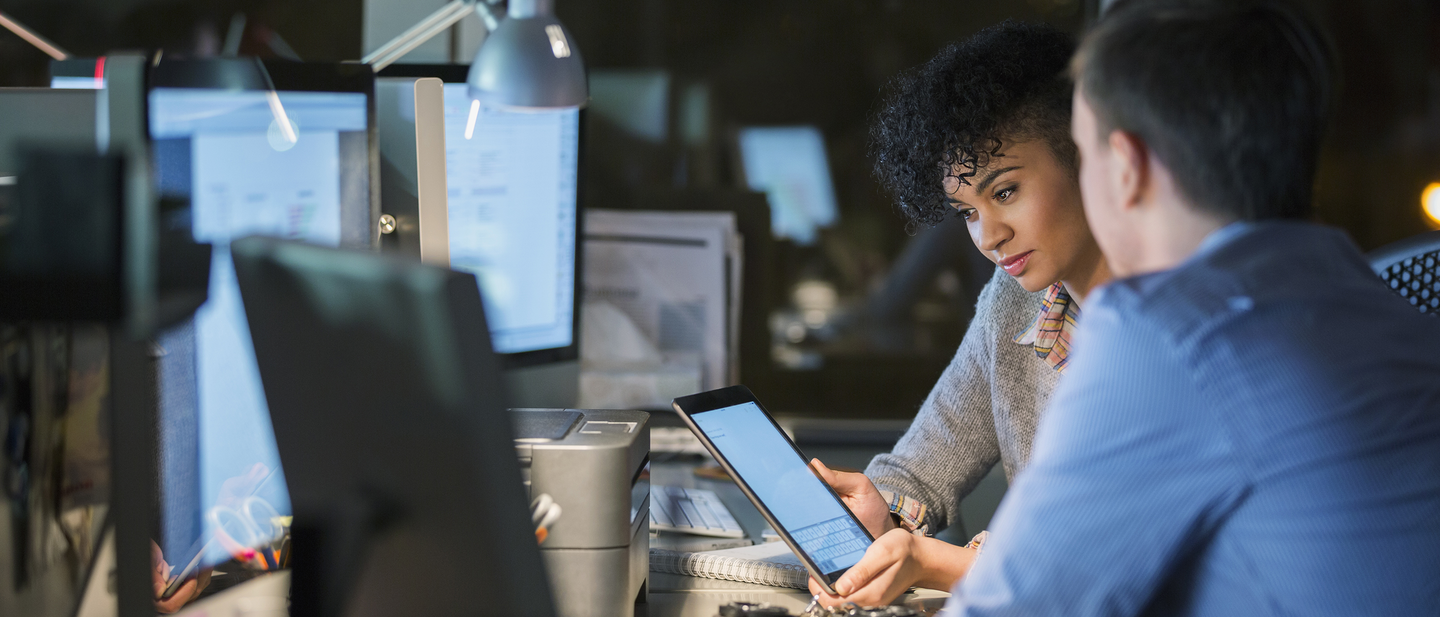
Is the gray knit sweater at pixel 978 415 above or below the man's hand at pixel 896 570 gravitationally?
above

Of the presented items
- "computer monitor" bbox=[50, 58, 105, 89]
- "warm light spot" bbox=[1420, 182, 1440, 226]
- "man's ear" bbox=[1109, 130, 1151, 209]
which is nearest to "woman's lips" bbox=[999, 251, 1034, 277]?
"man's ear" bbox=[1109, 130, 1151, 209]

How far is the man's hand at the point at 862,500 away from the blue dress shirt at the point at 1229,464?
0.53 meters

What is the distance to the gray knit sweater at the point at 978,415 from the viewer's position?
4.29 feet

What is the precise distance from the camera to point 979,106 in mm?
1149

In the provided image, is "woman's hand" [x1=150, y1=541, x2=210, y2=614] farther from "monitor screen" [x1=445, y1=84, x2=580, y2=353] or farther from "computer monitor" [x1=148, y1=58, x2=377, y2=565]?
"monitor screen" [x1=445, y1=84, x2=580, y2=353]

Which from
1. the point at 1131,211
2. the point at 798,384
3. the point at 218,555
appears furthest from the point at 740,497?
the point at 798,384

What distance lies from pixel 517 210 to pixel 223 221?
0.59 m

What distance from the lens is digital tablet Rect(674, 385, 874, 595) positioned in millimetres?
985

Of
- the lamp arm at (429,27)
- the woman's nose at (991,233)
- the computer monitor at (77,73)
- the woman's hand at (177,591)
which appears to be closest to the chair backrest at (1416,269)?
the woman's nose at (991,233)

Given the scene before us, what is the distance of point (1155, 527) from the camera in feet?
Answer: 1.87

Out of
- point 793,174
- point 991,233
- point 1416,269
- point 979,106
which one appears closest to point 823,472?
point 991,233

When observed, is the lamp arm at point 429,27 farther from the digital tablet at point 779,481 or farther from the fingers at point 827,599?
the fingers at point 827,599

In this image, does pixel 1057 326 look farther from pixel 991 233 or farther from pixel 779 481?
pixel 779 481

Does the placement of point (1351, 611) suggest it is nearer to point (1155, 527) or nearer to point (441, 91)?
point (1155, 527)
